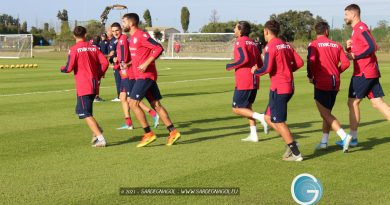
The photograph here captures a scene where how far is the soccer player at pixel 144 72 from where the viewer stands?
30.3 ft

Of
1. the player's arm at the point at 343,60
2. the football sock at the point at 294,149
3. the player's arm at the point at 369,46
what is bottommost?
the football sock at the point at 294,149

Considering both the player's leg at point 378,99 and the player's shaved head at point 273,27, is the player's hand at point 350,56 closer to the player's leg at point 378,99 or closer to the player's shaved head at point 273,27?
the player's leg at point 378,99

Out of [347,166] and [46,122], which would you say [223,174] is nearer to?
[347,166]

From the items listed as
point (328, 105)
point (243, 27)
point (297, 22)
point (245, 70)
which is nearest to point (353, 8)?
point (328, 105)

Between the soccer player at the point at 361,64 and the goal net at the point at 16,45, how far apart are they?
52.6 metres

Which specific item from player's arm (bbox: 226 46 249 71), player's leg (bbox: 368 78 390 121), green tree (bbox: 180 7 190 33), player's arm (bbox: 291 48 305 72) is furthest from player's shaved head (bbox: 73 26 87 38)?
green tree (bbox: 180 7 190 33)

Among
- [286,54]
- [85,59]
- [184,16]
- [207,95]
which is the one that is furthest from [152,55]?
[184,16]

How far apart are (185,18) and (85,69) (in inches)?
6121

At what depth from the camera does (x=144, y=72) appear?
927 cm

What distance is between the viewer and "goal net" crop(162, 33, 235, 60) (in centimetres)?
5594

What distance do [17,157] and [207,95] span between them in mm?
11032

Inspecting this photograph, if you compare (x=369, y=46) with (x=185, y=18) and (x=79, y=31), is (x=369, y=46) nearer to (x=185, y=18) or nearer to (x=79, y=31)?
(x=79, y=31)

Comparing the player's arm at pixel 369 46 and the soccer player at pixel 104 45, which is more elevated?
the player's arm at pixel 369 46

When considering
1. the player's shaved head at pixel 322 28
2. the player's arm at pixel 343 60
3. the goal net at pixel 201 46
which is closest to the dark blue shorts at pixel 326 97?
the player's arm at pixel 343 60
